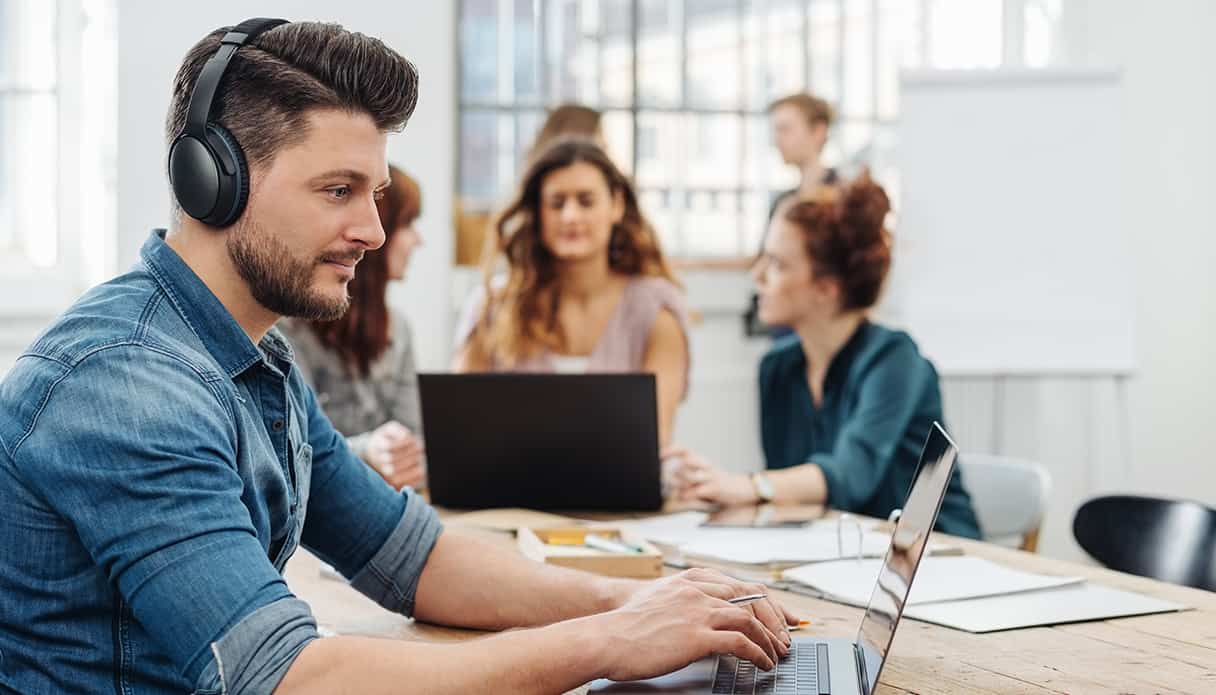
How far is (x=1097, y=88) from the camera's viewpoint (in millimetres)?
Answer: 4188

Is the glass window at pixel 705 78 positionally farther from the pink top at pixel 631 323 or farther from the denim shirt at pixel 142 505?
the denim shirt at pixel 142 505

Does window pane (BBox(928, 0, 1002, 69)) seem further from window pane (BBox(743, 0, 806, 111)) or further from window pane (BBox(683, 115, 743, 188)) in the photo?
window pane (BBox(683, 115, 743, 188))

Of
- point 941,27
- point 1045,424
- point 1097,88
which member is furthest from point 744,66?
point 1045,424

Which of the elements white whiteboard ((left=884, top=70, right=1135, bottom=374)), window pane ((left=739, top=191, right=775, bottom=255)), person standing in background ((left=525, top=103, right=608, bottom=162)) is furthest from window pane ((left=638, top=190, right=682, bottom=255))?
white whiteboard ((left=884, top=70, right=1135, bottom=374))

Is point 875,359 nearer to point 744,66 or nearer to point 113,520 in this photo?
point 113,520

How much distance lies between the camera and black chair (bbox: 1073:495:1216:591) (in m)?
2.04

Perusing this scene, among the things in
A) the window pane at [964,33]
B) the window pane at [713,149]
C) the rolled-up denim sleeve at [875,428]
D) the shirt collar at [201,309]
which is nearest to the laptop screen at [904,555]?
the shirt collar at [201,309]

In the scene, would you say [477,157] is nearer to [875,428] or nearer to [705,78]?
[705,78]

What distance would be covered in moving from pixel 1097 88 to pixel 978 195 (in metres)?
0.50

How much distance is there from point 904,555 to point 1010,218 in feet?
10.2

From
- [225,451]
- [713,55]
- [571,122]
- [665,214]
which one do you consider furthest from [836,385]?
[713,55]

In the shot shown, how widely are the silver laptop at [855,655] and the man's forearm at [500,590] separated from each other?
8.5 inches

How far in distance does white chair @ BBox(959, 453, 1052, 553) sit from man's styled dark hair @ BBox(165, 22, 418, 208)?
6.31ft

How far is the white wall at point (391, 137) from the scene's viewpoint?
385 centimetres
